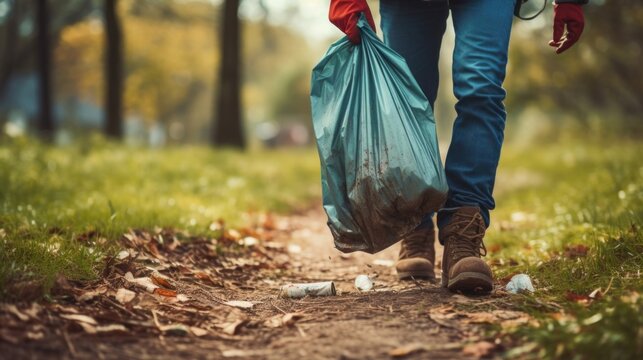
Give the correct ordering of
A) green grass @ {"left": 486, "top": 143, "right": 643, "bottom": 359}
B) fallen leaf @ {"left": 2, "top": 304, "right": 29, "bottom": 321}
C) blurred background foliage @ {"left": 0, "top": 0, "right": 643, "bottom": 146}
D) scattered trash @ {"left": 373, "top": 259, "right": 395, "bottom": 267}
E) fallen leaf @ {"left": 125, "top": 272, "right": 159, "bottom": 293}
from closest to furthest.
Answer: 1. green grass @ {"left": 486, "top": 143, "right": 643, "bottom": 359}
2. fallen leaf @ {"left": 2, "top": 304, "right": 29, "bottom": 321}
3. fallen leaf @ {"left": 125, "top": 272, "right": 159, "bottom": 293}
4. scattered trash @ {"left": 373, "top": 259, "right": 395, "bottom": 267}
5. blurred background foliage @ {"left": 0, "top": 0, "right": 643, "bottom": 146}

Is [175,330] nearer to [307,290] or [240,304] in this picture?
[240,304]

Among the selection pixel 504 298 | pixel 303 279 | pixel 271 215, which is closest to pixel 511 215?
pixel 271 215

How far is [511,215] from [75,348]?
4000 mm

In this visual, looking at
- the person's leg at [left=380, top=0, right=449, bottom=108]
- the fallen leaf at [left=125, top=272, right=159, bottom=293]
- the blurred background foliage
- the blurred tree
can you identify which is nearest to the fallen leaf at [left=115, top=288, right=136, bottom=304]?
the fallen leaf at [left=125, top=272, right=159, bottom=293]

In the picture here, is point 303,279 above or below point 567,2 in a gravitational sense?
below

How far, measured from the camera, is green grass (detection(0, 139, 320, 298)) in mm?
2432

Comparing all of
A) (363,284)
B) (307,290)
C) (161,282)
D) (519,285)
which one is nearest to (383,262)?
(363,284)

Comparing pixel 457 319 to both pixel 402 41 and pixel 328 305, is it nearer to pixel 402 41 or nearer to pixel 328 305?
pixel 328 305

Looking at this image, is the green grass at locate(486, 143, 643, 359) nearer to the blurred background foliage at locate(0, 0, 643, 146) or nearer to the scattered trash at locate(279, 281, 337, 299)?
the scattered trash at locate(279, 281, 337, 299)

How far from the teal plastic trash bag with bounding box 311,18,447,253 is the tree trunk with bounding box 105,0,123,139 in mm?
11366

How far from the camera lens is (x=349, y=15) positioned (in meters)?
2.56

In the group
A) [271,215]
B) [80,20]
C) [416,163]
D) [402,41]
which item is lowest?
[271,215]

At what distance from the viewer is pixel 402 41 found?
9.53ft

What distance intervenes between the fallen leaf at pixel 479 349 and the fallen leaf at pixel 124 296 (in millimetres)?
1094
